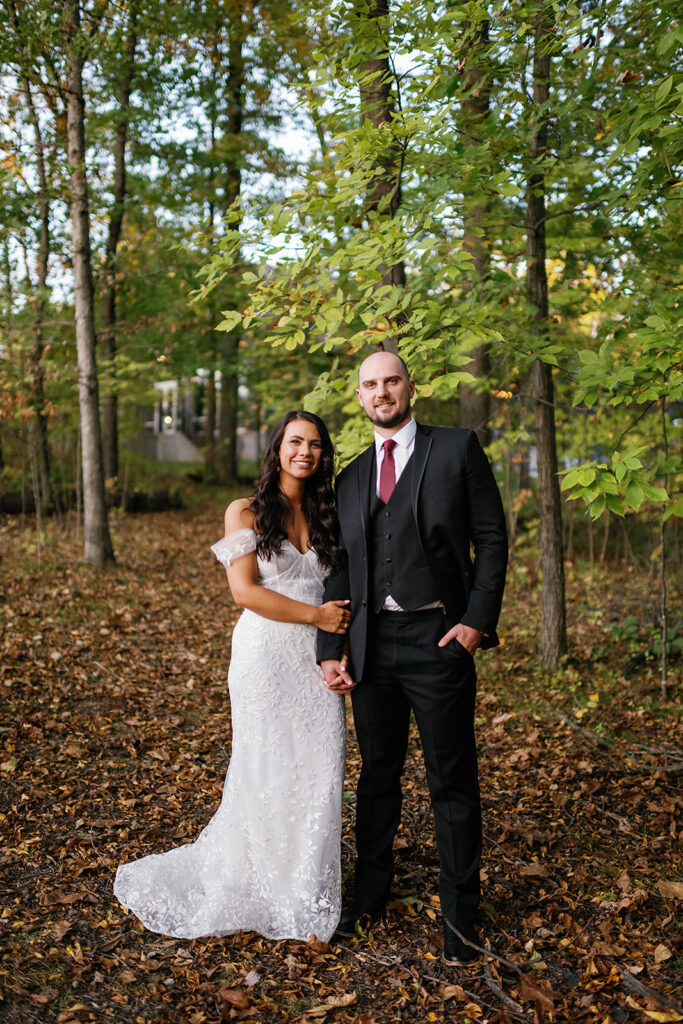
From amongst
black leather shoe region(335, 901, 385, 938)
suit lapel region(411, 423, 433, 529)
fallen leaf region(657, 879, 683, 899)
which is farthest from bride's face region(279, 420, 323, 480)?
fallen leaf region(657, 879, 683, 899)

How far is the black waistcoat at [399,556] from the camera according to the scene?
10.4 feet

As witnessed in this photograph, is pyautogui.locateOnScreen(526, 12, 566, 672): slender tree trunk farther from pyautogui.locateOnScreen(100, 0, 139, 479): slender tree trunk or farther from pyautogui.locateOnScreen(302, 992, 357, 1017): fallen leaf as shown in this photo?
pyautogui.locateOnScreen(100, 0, 139, 479): slender tree trunk

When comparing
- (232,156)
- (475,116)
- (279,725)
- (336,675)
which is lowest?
(279,725)

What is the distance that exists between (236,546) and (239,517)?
15cm

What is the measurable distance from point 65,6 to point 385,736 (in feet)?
30.9

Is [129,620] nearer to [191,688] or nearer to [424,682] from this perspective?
[191,688]

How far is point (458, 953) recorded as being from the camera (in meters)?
3.16

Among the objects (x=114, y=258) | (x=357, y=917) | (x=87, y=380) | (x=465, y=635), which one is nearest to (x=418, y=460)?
(x=465, y=635)

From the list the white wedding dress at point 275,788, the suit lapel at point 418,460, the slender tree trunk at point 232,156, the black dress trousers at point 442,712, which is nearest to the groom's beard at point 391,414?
the suit lapel at point 418,460

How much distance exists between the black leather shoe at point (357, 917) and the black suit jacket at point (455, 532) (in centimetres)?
111

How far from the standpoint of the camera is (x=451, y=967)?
10.4ft

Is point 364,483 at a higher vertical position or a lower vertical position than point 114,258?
lower

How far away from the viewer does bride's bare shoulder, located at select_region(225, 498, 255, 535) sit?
3.47m

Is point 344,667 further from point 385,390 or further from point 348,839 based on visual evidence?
point 348,839
